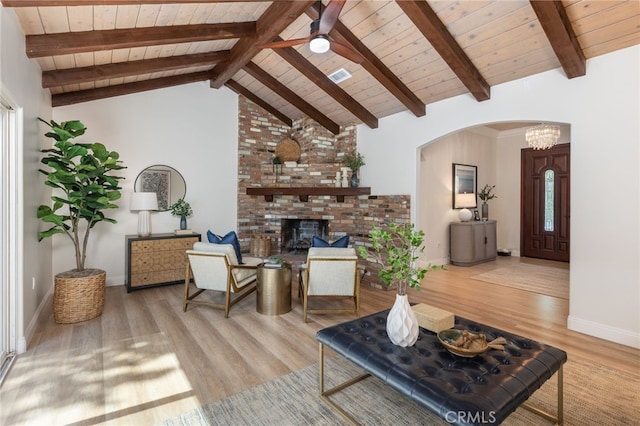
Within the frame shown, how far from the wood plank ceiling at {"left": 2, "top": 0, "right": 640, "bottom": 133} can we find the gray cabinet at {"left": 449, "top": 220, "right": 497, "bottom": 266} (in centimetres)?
298

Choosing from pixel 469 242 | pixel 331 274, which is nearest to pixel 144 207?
pixel 331 274

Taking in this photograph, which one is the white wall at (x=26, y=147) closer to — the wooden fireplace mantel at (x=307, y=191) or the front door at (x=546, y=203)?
the wooden fireplace mantel at (x=307, y=191)

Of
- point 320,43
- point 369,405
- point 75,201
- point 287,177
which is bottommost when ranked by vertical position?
point 369,405

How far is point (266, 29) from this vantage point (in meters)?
3.50

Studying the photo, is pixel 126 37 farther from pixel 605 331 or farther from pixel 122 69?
pixel 605 331

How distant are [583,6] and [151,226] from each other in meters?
5.70

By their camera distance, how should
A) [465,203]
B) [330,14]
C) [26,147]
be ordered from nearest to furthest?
[330,14] → [26,147] → [465,203]

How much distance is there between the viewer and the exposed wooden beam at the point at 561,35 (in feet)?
8.21

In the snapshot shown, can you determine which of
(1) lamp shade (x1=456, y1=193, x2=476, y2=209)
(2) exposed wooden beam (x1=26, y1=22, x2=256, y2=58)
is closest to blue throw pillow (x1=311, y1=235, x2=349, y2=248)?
(2) exposed wooden beam (x1=26, y1=22, x2=256, y2=58)

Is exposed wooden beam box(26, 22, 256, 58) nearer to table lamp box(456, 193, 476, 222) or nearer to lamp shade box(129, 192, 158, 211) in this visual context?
lamp shade box(129, 192, 158, 211)

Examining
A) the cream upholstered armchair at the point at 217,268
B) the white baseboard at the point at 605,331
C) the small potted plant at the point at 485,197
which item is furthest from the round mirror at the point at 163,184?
the small potted plant at the point at 485,197

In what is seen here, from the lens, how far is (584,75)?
3002 mm

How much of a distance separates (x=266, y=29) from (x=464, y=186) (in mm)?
5301

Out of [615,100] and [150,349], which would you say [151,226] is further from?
[615,100]
